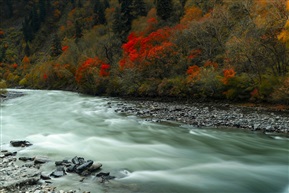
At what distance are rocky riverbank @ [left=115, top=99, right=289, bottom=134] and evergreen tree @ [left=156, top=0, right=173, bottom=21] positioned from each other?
3541cm

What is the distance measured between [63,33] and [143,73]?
73993 mm

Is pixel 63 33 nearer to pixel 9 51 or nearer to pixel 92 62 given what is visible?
pixel 9 51

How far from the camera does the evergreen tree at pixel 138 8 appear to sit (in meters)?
64.8

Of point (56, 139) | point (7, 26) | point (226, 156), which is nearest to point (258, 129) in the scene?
point (226, 156)

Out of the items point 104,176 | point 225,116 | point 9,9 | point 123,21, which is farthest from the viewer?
point 9,9

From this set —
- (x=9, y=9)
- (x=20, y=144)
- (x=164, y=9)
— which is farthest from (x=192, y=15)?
(x=9, y=9)

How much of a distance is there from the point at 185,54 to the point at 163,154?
2793 centimetres

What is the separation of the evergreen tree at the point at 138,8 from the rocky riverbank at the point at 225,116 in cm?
4495

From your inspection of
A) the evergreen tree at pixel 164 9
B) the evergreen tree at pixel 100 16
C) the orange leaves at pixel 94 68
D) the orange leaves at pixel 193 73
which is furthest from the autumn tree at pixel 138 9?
the orange leaves at pixel 193 73

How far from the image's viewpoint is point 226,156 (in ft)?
41.7

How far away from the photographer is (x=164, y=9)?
56250 millimetres

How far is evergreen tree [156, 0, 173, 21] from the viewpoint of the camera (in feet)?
184

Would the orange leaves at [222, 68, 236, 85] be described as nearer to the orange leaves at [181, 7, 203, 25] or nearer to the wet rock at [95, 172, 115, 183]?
the wet rock at [95, 172, 115, 183]

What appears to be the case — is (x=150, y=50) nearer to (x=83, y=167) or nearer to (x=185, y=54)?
(x=185, y=54)
